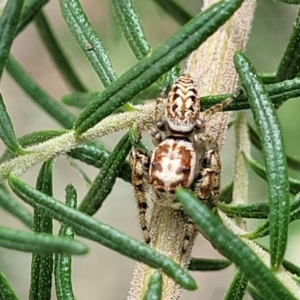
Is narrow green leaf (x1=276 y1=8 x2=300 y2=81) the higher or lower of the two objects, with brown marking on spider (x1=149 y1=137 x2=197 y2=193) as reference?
higher

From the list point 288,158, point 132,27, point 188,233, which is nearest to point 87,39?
point 132,27

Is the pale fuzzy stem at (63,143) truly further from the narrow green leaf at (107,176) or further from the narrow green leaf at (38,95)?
the narrow green leaf at (38,95)

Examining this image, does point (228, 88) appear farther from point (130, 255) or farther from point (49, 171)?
point (130, 255)

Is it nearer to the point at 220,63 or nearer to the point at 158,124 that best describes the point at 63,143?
the point at 158,124

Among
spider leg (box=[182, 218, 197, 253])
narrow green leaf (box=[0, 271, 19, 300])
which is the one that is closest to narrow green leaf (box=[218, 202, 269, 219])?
spider leg (box=[182, 218, 197, 253])

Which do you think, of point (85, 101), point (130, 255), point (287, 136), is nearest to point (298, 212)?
point (130, 255)

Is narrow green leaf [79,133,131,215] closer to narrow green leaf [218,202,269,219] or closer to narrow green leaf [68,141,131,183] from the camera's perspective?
narrow green leaf [68,141,131,183]

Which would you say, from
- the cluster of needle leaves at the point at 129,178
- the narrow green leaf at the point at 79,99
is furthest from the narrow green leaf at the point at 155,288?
the narrow green leaf at the point at 79,99
